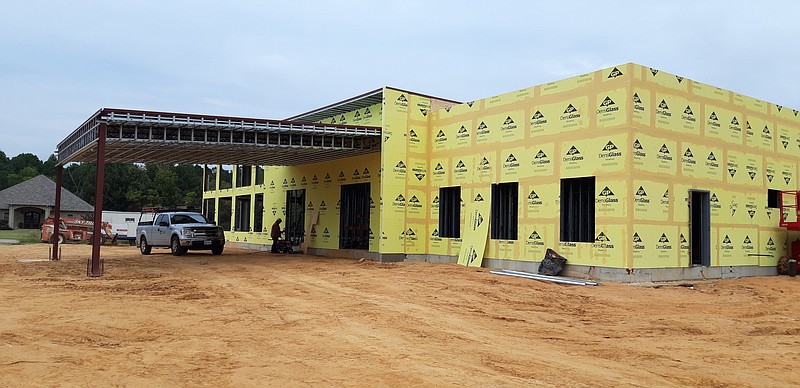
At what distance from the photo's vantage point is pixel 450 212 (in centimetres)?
2134

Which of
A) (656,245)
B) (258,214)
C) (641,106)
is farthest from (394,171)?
(258,214)

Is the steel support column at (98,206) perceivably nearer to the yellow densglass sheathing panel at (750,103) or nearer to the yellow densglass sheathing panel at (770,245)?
the yellow densglass sheathing panel at (750,103)

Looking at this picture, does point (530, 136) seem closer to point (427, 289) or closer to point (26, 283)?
point (427, 289)

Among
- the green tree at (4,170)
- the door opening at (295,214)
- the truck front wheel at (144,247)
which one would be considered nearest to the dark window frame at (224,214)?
the door opening at (295,214)

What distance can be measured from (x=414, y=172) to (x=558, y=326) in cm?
1261

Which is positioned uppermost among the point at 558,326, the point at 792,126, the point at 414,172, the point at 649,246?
the point at 792,126

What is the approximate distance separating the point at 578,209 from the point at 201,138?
1161 centimetres

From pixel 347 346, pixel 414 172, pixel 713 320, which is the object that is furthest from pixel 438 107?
pixel 347 346

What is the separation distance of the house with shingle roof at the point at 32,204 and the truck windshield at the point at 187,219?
3587 centimetres

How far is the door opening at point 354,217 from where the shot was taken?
23.4m

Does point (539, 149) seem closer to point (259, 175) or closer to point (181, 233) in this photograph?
point (181, 233)

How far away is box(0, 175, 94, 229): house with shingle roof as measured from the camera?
56656 mm

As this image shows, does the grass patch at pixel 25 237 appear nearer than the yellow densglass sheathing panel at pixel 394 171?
No

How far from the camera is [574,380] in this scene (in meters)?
6.22
